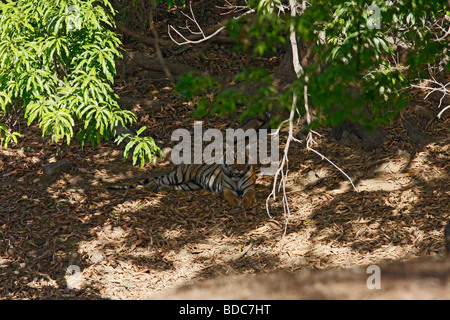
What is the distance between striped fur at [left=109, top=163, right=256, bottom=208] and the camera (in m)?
8.85

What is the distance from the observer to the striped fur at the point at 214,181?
29.0 feet

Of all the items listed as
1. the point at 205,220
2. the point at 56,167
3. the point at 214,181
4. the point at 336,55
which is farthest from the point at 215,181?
the point at 336,55

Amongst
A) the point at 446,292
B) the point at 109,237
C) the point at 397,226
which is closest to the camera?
the point at 446,292

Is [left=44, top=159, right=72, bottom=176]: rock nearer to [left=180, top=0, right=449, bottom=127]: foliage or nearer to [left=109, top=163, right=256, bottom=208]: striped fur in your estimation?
[left=109, top=163, right=256, bottom=208]: striped fur

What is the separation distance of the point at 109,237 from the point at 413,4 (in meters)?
5.19

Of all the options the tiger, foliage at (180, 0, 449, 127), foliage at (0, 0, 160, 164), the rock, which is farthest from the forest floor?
foliage at (180, 0, 449, 127)

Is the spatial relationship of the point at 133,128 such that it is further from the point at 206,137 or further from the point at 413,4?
the point at 413,4

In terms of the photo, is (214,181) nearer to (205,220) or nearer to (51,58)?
(205,220)

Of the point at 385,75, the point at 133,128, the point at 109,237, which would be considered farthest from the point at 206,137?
the point at 385,75

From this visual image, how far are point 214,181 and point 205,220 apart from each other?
1.03 metres

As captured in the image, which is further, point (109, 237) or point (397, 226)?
point (109, 237)

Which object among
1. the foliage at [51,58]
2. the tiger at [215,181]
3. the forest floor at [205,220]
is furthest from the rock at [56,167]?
the foliage at [51,58]

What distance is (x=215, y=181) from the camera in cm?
938

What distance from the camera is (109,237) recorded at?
325 inches
